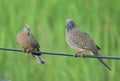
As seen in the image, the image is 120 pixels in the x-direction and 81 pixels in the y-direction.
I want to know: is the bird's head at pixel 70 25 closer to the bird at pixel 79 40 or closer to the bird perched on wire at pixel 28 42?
the bird at pixel 79 40

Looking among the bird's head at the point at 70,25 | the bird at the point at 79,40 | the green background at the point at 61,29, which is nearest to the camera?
the bird at the point at 79,40

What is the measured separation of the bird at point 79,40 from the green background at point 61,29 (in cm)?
70

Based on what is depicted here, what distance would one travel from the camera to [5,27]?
660cm

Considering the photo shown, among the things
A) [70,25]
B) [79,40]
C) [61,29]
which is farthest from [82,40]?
[61,29]

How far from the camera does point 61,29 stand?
6.47m

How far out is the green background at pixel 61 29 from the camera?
21.3 feet

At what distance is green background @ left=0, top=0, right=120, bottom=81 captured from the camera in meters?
6.48

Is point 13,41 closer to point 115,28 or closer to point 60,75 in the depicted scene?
point 60,75

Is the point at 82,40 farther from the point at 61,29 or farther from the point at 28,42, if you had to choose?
the point at 61,29

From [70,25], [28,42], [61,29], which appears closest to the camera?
[28,42]

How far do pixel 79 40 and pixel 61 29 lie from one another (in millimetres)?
855

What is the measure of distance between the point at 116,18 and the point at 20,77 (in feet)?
3.32

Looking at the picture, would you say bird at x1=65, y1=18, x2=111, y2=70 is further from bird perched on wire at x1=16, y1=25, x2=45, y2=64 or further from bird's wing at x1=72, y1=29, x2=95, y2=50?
bird perched on wire at x1=16, y1=25, x2=45, y2=64

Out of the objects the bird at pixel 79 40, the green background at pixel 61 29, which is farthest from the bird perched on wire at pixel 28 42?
the green background at pixel 61 29
